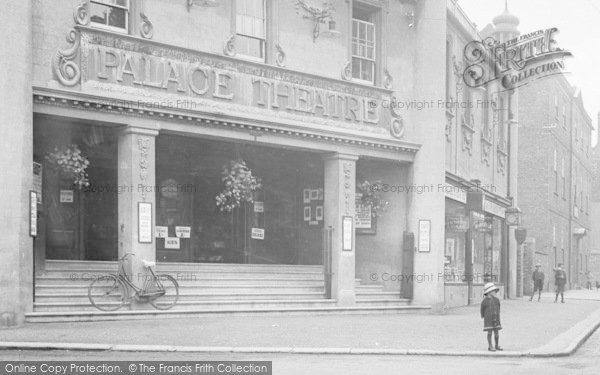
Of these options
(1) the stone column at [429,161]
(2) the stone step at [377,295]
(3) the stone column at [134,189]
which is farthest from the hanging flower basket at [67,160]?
(1) the stone column at [429,161]

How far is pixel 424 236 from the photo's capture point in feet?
77.6

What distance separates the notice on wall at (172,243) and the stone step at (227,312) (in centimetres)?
285

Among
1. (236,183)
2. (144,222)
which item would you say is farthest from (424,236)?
(144,222)

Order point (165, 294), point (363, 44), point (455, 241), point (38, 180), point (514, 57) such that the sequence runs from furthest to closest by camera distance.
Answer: point (514, 57), point (455, 241), point (363, 44), point (165, 294), point (38, 180)

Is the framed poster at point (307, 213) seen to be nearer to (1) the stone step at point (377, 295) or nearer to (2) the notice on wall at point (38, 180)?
(1) the stone step at point (377, 295)

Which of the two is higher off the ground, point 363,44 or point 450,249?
point 363,44

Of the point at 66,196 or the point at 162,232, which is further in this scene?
the point at 162,232

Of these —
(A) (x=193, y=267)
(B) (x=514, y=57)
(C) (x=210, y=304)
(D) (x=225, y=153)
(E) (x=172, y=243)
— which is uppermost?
(B) (x=514, y=57)

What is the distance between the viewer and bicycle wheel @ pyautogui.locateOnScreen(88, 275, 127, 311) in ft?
57.5

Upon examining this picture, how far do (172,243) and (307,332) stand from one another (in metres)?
6.16

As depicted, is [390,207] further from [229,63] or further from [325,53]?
[229,63]

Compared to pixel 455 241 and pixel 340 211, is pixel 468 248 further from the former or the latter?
pixel 340 211

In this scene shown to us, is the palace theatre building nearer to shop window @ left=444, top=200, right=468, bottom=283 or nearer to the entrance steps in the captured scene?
the entrance steps

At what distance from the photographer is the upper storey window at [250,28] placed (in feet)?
66.1
